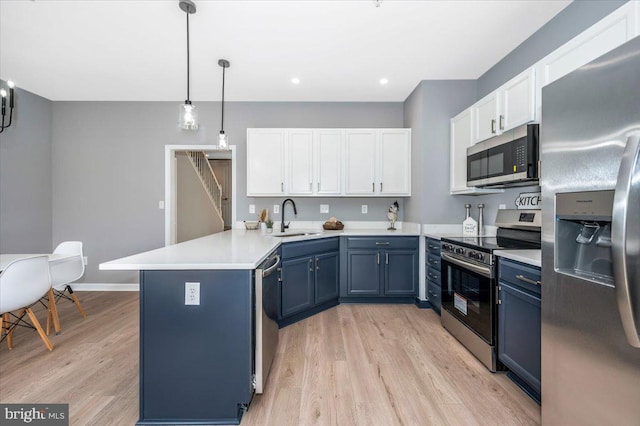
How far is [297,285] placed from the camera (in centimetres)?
293

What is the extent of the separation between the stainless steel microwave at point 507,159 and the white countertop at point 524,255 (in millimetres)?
592

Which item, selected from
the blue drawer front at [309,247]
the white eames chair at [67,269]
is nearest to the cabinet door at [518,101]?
the blue drawer front at [309,247]

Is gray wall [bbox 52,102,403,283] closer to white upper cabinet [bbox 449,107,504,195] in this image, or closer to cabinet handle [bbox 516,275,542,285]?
white upper cabinet [bbox 449,107,504,195]

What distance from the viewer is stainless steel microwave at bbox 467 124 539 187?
82.6 inches

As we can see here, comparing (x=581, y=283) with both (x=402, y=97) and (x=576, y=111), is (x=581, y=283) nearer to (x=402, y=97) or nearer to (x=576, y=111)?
(x=576, y=111)

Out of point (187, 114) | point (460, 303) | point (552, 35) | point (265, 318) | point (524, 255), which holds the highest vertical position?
point (552, 35)

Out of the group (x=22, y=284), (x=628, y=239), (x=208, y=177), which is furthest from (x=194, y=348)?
(x=208, y=177)

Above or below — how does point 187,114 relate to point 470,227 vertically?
above

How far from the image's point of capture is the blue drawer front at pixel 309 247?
283 centimetres

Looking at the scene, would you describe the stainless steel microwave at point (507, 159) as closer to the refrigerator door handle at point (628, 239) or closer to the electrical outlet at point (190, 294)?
the refrigerator door handle at point (628, 239)

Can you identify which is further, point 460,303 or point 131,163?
point 131,163

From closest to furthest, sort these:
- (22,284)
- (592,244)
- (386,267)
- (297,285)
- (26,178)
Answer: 1. (592,244)
2. (22,284)
3. (297,285)
4. (386,267)
5. (26,178)

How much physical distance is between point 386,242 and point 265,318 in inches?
79.6

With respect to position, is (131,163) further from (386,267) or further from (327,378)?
(327,378)
